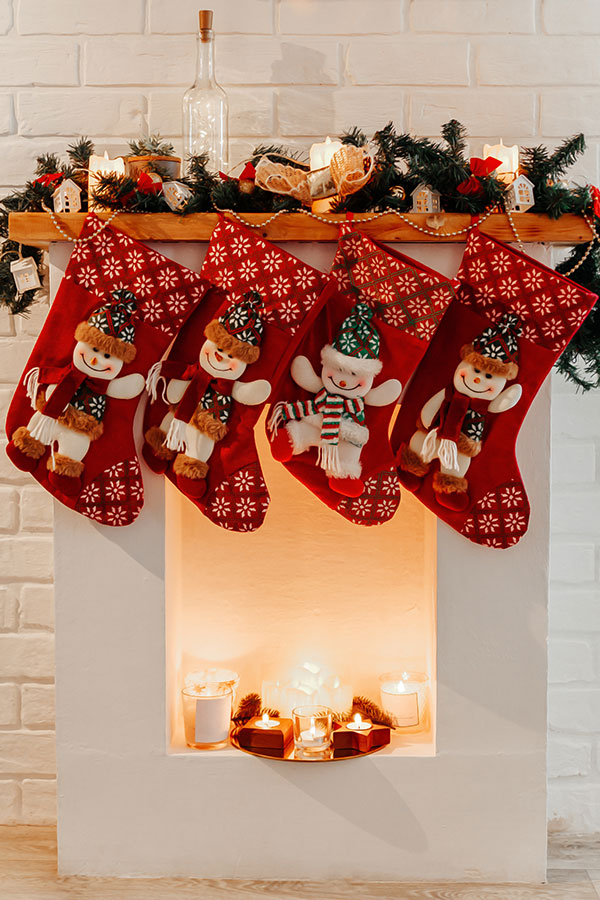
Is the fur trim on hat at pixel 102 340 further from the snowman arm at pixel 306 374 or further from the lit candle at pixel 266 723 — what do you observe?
the lit candle at pixel 266 723

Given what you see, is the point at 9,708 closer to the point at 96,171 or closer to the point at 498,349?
the point at 96,171

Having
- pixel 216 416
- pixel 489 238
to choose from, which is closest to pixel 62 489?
pixel 216 416

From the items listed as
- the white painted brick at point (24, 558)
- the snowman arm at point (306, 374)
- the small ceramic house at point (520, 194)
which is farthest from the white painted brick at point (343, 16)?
the white painted brick at point (24, 558)

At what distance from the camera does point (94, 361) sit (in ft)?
4.62

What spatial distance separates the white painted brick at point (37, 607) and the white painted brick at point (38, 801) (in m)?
0.36

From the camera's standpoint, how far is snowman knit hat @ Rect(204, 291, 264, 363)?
1403mm

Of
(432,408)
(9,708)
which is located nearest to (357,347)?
(432,408)

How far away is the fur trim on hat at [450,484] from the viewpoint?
56.8 inches

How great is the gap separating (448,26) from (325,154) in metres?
0.53

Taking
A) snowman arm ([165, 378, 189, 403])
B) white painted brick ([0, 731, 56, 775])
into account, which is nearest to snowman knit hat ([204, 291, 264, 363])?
snowman arm ([165, 378, 189, 403])

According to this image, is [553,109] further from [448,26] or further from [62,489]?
[62,489]

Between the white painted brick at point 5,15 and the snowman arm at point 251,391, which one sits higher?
the white painted brick at point 5,15

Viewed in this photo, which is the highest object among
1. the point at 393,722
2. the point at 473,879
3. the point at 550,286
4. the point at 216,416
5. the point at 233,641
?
the point at 550,286

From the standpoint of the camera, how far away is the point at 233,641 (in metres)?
1.71
